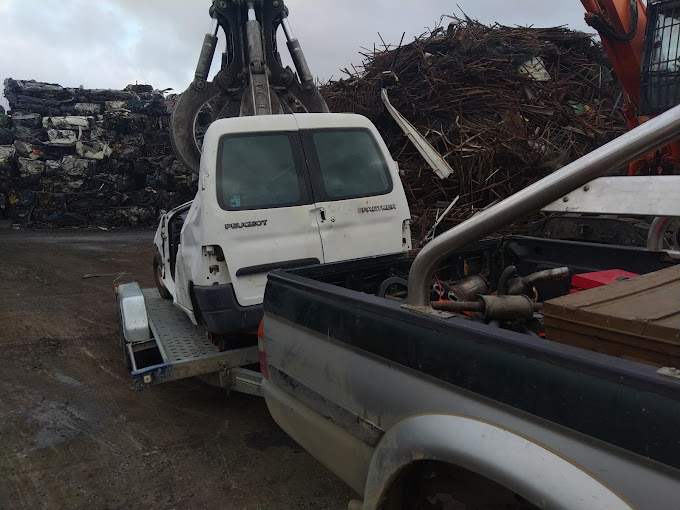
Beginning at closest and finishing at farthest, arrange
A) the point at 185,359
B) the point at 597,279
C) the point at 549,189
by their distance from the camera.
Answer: the point at 549,189 → the point at 597,279 → the point at 185,359

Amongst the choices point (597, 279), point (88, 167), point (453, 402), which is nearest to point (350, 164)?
point (597, 279)

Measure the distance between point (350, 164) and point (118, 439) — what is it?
9.24 feet

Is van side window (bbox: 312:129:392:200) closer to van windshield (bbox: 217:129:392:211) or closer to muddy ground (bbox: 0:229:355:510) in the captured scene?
van windshield (bbox: 217:129:392:211)

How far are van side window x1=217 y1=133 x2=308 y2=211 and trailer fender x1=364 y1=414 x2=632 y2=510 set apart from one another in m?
2.55

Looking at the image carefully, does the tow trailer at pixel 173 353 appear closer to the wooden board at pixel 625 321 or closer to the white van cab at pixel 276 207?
the white van cab at pixel 276 207

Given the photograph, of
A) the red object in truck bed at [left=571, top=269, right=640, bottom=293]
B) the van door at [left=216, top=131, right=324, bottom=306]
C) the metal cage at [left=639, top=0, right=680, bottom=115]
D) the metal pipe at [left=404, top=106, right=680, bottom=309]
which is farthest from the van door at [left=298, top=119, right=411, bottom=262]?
the metal cage at [left=639, top=0, right=680, bottom=115]

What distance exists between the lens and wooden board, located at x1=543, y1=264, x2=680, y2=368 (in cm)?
161

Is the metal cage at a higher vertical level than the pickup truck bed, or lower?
higher

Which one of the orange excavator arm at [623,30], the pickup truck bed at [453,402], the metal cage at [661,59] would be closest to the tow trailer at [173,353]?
the pickup truck bed at [453,402]

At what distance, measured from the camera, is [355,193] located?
4461 millimetres

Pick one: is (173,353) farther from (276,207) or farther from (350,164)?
(350,164)

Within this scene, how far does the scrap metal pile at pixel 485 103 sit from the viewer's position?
10.4 m

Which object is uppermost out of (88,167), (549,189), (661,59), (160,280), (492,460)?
(661,59)

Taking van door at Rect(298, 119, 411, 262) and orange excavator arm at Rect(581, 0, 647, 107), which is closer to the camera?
van door at Rect(298, 119, 411, 262)
